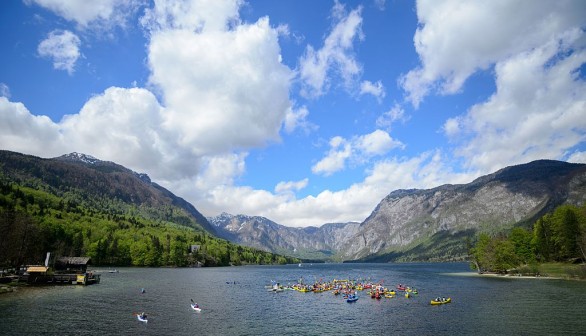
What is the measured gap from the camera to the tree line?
479 feet

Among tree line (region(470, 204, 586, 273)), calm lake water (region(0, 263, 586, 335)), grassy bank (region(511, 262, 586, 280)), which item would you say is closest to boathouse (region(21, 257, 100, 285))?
calm lake water (region(0, 263, 586, 335))

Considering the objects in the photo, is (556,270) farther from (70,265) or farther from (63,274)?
(70,265)

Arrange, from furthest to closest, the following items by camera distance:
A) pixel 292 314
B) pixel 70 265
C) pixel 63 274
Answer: pixel 70 265
pixel 63 274
pixel 292 314

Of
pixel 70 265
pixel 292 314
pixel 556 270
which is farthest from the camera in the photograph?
pixel 556 270

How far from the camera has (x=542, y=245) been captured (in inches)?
6565

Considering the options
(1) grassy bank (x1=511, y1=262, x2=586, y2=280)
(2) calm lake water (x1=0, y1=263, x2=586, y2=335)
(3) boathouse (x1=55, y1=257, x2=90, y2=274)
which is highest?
(3) boathouse (x1=55, y1=257, x2=90, y2=274)

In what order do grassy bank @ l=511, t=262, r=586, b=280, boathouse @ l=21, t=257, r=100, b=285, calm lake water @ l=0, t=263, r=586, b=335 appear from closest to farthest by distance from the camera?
calm lake water @ l=0, t=263, r=586, b=335
boathouse @ l=21, t=257, r=100, b=285
grassy bank @ l=511, t=262, r=586, b=280

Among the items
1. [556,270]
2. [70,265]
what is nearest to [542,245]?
[556,270]

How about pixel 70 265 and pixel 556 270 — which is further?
pixel 556 270

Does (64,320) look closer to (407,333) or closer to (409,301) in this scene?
(407,333)

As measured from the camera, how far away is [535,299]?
88062 mm

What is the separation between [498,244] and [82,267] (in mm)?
183492

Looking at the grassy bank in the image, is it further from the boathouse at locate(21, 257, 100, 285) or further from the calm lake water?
the boathouse at locate(21, 257, 100, 285)

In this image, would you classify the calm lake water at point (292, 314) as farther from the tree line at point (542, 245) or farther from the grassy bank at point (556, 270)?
the tree line at point (542, 245)
